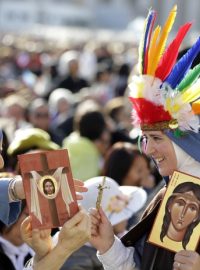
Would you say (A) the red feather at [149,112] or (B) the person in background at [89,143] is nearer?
(A) the red feather at [149,112]

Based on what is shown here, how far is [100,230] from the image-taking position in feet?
11.8

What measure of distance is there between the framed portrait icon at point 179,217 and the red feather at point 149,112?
0.97ft

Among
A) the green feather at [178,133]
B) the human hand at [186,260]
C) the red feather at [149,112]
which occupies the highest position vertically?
the red feather at [149,112]

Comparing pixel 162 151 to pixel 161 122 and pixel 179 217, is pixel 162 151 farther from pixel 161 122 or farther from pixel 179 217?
pixel 179 217

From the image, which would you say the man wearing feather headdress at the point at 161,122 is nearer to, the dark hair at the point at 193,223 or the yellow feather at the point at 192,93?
the yellow feather at the point at 192,93

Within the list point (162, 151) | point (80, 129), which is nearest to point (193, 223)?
point (162, 151)

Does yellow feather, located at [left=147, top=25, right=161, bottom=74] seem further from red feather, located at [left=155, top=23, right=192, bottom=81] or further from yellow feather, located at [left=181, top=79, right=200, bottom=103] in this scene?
yellow feather, located at [left=181, top=79, right=200, bottom=103]

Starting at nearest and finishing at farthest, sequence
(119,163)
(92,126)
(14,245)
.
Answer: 1. (14,245)
2. (119,163)
3. (92,126)

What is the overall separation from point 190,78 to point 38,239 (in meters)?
0.82

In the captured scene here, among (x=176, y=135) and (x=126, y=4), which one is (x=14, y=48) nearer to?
(x=176, y=135)

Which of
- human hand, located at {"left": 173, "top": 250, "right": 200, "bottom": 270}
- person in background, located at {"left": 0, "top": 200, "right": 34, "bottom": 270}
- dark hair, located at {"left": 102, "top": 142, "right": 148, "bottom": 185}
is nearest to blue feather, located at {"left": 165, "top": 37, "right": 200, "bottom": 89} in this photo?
human hand, located at {"left": 173, "top": 250, "right": 200, "bottom": 270}

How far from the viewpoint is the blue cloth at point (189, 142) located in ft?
11.7

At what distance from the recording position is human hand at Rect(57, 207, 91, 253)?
3.16m

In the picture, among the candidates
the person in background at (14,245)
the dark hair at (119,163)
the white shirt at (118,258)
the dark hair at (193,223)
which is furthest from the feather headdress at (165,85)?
the dark hair at (119,163)
